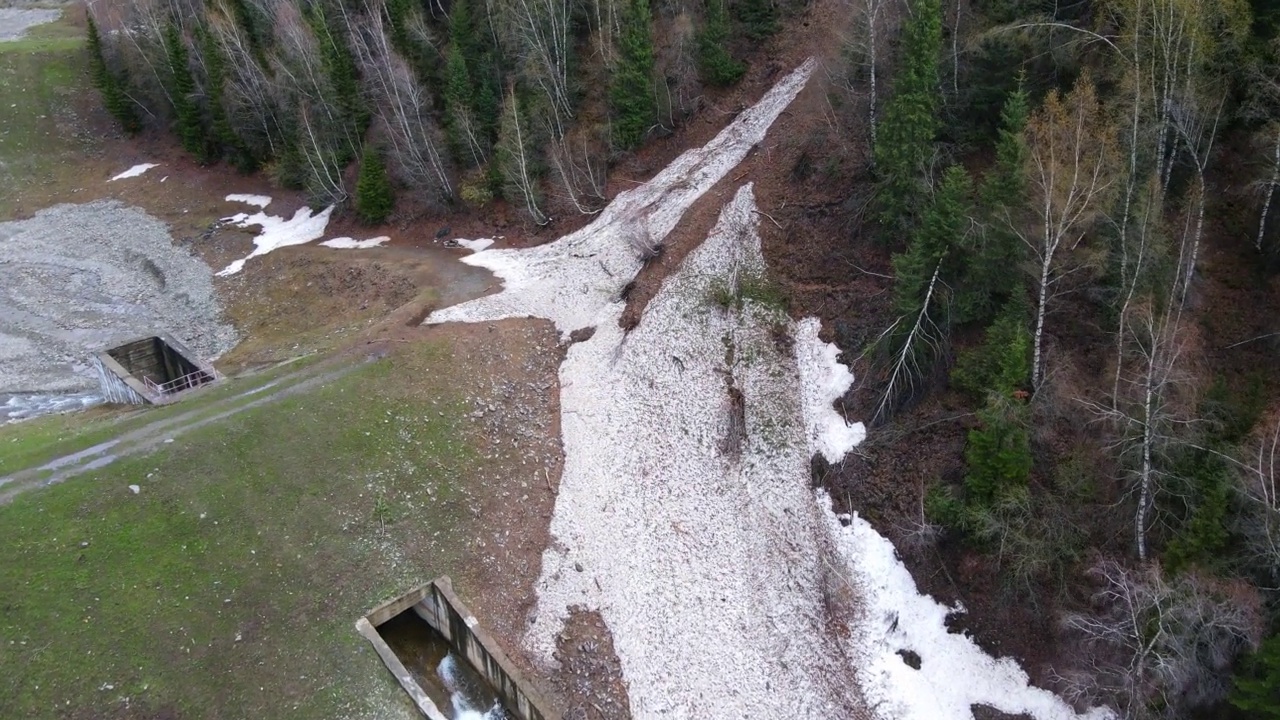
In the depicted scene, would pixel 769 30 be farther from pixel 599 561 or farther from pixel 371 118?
pixel 599 561

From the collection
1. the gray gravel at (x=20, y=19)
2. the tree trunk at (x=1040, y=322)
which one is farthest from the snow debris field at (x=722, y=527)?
the gray gravel at (x=20, y=19)

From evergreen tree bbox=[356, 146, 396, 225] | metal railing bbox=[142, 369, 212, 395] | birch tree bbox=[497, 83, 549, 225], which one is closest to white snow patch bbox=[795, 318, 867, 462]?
birch tree bbox=[497, 83, 549, 225]

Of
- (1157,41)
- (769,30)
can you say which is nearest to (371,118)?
(769,30)

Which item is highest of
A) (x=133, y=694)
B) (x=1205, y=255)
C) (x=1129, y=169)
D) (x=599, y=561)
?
(x=1129, y=169)

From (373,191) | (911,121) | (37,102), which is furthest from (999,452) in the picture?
(37,102)

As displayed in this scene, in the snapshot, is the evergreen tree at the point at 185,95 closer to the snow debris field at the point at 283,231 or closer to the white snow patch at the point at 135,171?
the white snow patch at the point at 135,171

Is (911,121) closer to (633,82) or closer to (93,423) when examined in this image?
(633,82)
